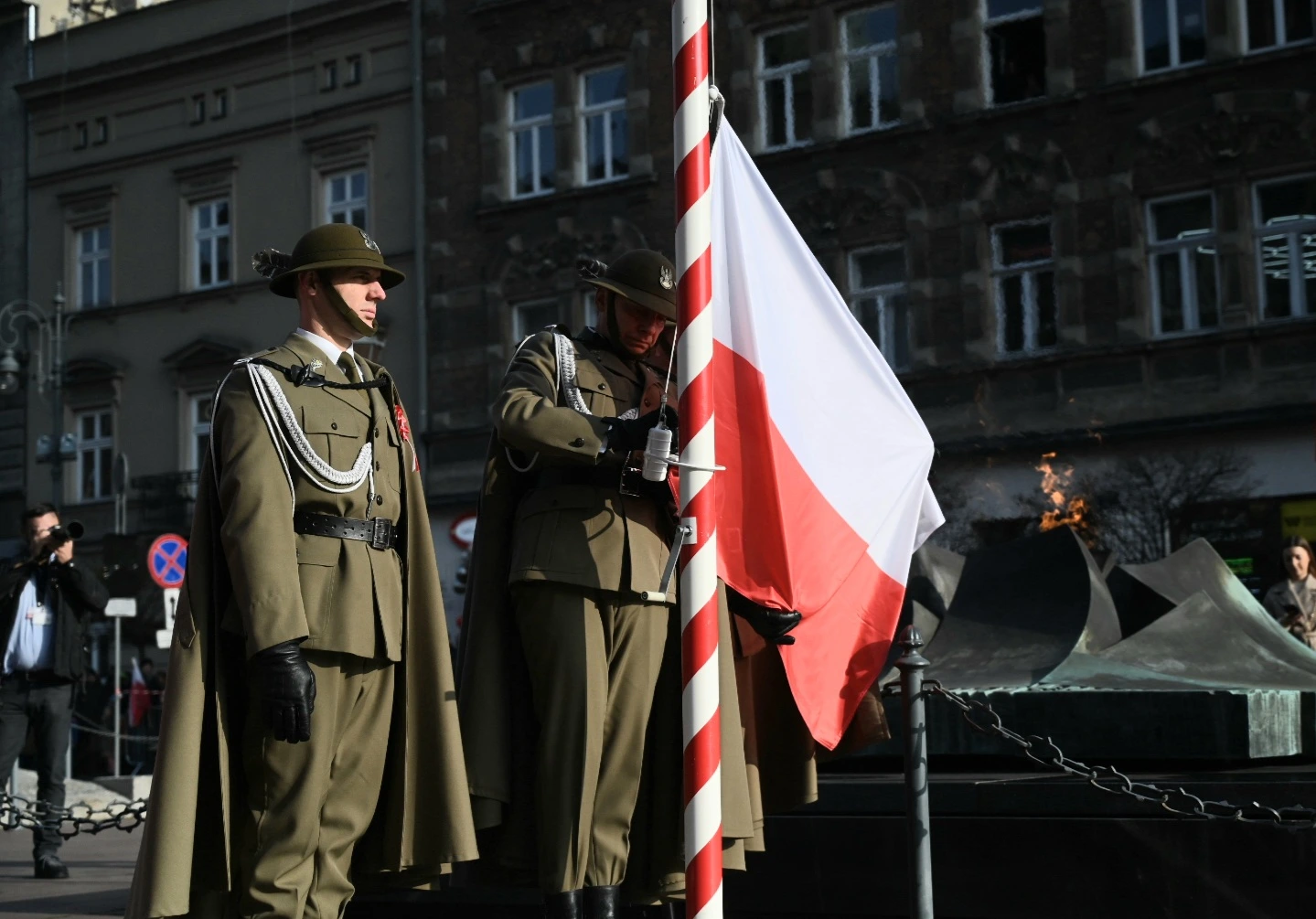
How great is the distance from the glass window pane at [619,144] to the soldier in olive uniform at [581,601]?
72.2 feet

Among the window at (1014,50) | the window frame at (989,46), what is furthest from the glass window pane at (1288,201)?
the window frame at (989,46)

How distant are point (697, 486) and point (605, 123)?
76.1 feet

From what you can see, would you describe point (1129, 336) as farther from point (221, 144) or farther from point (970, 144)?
point (221, 144)

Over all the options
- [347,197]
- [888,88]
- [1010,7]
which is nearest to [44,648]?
[888,88]

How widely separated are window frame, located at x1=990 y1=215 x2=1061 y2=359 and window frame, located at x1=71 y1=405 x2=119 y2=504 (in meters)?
15.9

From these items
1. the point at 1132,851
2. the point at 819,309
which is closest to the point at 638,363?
the point at 819,309

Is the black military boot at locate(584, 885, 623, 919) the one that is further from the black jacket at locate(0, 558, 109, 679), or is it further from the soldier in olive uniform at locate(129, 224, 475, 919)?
the black jacket at locate(0, 558, 109, 679)

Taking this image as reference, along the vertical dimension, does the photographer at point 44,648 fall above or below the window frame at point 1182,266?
below

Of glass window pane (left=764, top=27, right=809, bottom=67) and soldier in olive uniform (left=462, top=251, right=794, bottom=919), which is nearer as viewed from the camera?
soldier in olive uniform (left=462, top=251, right=794, bottom=919)

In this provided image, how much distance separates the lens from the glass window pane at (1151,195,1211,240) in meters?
21.7

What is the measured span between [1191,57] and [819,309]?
18.0 m

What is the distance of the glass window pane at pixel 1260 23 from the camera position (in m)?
21.3

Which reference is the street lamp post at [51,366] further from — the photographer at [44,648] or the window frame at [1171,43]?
the photographer at [44,648]

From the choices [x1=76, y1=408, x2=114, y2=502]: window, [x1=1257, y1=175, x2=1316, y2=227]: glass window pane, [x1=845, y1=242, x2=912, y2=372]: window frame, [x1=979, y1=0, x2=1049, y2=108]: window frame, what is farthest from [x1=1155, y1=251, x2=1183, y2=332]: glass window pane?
[x1=76, y1=408, x2=114, y2=502]: window
